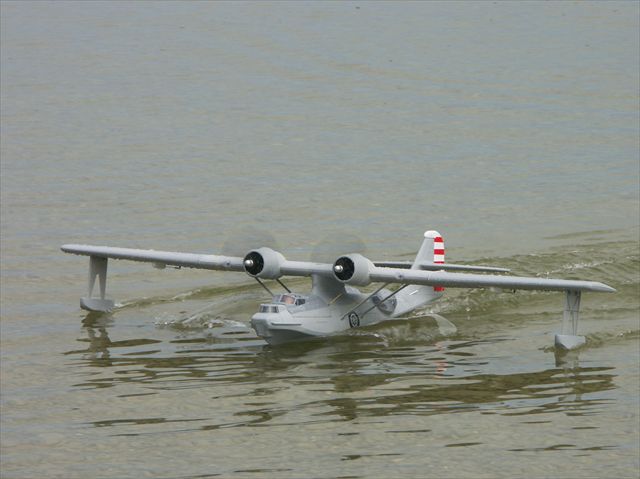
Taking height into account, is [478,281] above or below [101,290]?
above

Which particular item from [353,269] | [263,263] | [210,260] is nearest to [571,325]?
[353,269]

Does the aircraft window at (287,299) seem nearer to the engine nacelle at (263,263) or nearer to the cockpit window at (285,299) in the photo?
the cockpit window at (285,299)

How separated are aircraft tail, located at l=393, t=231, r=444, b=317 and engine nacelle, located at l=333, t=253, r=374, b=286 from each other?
4.43 metres

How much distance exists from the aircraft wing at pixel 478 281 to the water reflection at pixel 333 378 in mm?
1944

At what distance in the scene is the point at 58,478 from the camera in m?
22.3

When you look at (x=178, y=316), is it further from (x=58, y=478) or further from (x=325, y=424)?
(x=58, y=478)

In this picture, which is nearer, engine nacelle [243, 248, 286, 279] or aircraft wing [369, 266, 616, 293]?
aircraft wing [369, 266, 616, 293]

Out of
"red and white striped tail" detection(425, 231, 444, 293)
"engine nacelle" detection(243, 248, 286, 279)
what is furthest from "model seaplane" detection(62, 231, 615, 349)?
"red and white striped tail" detection(425, 231, 444, 293)

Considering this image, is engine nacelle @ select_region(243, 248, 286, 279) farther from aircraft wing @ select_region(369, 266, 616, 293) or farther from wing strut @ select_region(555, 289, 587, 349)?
wing strut @ select_region(555, 289, 587, 349)

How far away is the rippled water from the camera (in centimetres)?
2472

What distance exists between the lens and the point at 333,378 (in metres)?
30.3

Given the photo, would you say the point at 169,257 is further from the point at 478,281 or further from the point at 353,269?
the point at 478,281

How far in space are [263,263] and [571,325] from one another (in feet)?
31.0

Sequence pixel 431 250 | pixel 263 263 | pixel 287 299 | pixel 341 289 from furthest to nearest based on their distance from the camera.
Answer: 1. pixel 431 250
2. pixel 341 289
3. pixel 263 263
4. pixel 287 299
